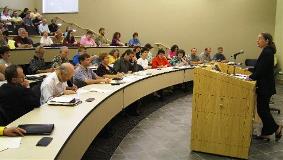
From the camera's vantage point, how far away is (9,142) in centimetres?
243

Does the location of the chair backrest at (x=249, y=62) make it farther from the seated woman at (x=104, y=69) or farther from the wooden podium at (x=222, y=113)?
the wooden podium at (x=222, y=113)

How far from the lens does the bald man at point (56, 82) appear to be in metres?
4.01

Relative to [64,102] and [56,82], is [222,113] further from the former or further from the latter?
[56,82]

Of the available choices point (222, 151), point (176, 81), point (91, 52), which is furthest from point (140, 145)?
point (91, 52)

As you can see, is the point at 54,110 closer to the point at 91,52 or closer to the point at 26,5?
the point at 91,52

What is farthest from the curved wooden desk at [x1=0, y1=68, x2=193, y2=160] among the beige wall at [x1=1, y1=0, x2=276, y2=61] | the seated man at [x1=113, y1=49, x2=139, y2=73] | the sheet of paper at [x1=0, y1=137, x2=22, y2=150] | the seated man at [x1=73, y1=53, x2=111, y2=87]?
the beige wall at [x1=1, y1=0, x2=276, y2=61]

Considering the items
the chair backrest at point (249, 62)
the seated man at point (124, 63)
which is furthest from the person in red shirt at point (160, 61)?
the chair backrest at point (249, 62)

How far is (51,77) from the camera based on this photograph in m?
4.07

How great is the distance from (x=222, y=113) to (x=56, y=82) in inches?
80.8

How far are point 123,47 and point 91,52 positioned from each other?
111cm

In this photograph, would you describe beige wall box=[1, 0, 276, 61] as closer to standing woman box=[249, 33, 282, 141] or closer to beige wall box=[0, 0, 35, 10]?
beige wall box=[0, 0, 35, 10]

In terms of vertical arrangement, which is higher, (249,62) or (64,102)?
(64,102)

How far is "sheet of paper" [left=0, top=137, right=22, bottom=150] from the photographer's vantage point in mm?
2354

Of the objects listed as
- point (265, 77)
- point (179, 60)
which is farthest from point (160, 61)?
point (265, 77)
